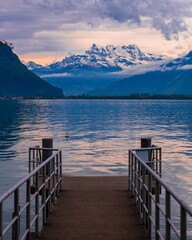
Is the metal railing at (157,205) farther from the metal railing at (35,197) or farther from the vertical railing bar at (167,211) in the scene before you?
the metal railing at (35,197)

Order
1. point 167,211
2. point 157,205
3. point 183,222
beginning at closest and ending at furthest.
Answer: point 183,222, point 167,211, point 157,205

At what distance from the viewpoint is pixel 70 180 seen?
63.0ft

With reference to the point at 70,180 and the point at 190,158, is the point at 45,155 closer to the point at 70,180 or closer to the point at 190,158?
the point at 70,180

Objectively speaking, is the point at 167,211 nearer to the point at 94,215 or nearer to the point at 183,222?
the point at 183,222

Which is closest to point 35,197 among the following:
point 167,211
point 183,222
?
point 167,211

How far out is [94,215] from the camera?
13.2 meters

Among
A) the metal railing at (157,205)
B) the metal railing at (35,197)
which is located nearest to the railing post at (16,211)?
the metal railing at (35,197)

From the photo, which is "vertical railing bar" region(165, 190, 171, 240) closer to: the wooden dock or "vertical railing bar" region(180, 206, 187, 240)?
"vertical railing bar" region(180, 206, 187, 240)

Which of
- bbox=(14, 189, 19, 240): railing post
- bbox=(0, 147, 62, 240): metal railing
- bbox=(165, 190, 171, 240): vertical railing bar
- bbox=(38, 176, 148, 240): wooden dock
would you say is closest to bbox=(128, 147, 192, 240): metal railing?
bbox=(165, 190, 171, 240): vertical railing bar

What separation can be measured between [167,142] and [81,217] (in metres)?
45.5

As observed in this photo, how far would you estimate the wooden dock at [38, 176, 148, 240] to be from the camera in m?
11.4

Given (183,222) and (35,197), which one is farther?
(35,197)

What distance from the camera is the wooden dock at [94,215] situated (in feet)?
37.3

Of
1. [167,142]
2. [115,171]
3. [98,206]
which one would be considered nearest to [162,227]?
[98,206]
